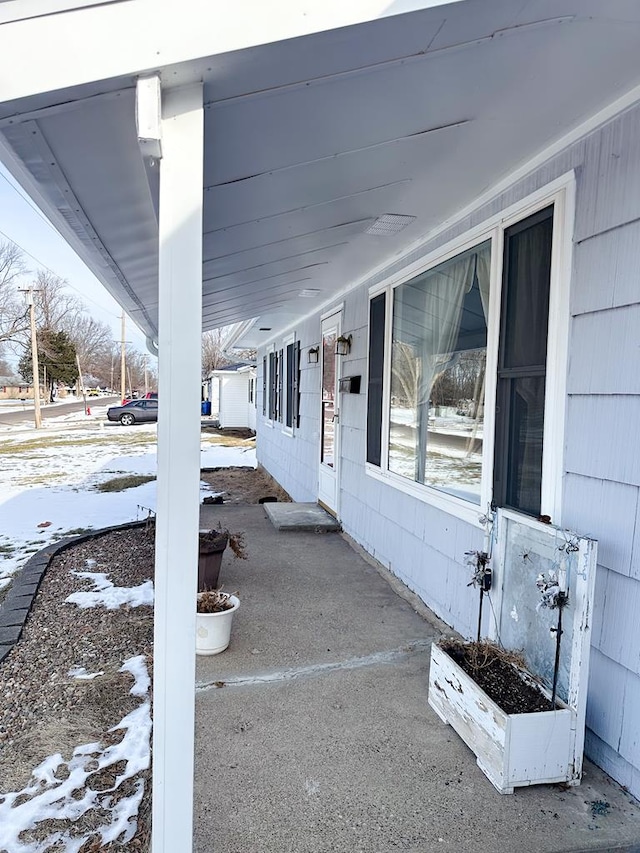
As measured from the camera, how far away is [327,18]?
121 centimetres

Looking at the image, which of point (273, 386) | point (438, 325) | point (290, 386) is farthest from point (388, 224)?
point (273, 386)

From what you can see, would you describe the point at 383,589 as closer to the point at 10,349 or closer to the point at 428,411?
the point at 428,411

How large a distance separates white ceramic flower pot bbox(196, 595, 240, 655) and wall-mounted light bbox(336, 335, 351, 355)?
9.13 ft

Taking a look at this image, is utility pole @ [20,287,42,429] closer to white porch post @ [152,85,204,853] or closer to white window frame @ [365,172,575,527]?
white window frame @ [365,172,575,527]

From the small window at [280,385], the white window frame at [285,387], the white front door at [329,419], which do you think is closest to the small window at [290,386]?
the white window frame at [285,387]

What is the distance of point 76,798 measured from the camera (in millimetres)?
1847

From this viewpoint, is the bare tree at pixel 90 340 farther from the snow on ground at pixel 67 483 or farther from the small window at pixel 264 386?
the small window at pixel 264 386

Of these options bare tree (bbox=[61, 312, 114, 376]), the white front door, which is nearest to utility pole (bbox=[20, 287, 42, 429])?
the white front door

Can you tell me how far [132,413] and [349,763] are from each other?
75.2 ft

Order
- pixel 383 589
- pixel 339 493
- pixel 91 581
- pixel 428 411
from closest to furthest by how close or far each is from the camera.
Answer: pixel 428 411 < pixel 383 589 < pixel 91 581 < pixel 339 493

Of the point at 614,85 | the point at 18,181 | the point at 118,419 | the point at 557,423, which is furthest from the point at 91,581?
the point at 118,419

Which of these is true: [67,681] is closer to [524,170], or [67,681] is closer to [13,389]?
[524,170]

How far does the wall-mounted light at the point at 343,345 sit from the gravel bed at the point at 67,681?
2.46m

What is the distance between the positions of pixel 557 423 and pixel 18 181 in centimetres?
211
